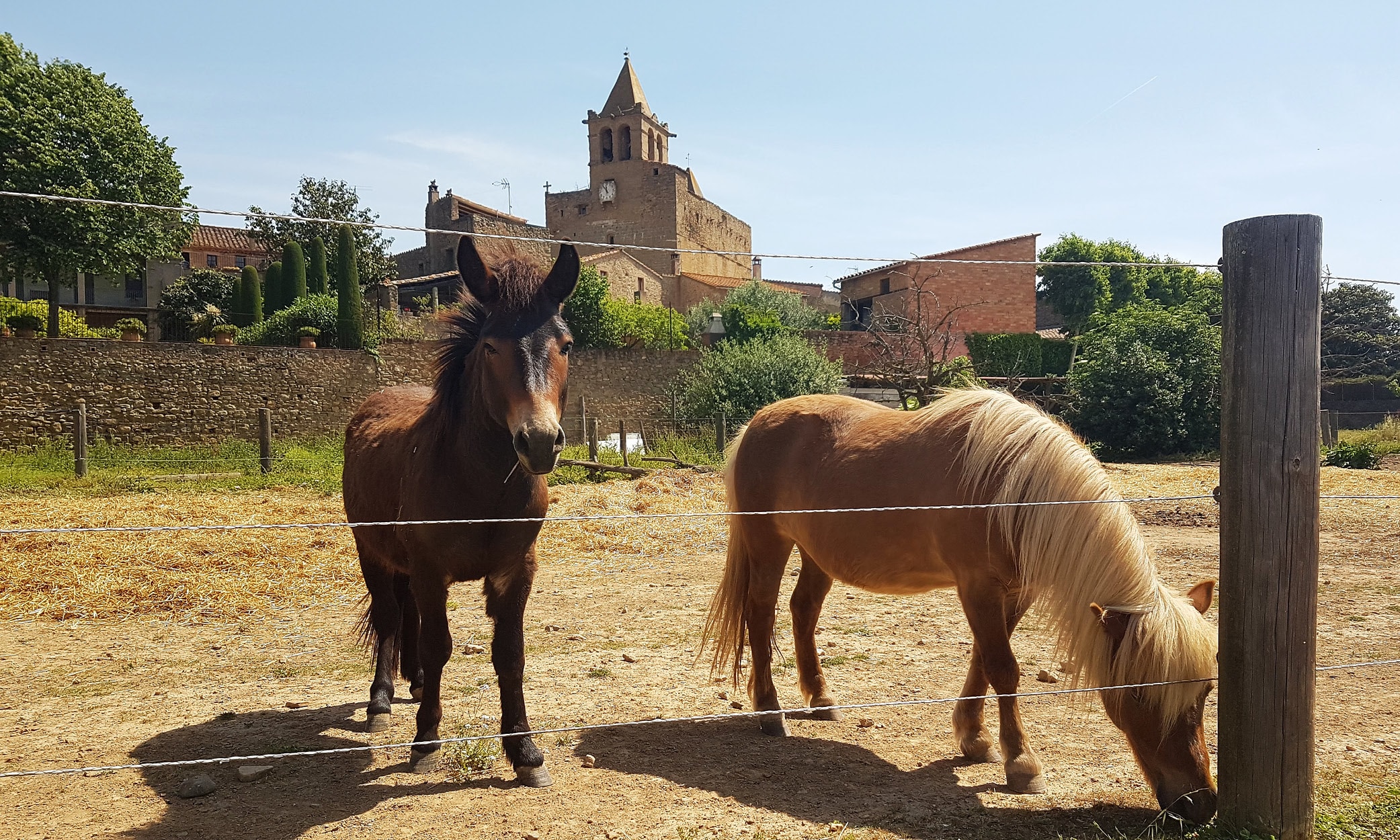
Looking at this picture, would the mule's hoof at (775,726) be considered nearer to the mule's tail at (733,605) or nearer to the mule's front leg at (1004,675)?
the mule's tail at (733,605)

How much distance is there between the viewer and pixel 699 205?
58.8 m

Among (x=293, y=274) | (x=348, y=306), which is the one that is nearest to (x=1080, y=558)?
(x=348, y=306)

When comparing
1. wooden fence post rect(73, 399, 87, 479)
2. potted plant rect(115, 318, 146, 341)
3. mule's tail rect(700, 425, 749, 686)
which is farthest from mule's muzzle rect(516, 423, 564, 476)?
potted plant rect(115, 318, 146, 341)

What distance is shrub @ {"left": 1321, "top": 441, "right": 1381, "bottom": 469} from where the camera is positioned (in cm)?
1648

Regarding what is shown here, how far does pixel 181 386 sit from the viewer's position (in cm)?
2105

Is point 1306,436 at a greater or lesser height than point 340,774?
greater

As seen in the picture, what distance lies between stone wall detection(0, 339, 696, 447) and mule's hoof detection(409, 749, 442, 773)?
51.7 feet

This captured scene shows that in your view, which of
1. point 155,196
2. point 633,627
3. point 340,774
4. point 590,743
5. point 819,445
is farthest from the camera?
point 155,196

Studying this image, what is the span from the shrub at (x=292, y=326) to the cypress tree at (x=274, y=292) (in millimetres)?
7047

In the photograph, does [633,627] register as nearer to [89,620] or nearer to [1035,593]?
[1035,593]

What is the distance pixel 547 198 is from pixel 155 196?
123 feet

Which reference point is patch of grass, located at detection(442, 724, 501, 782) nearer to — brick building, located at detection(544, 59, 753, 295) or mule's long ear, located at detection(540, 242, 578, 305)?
mule's long ear, located at detection(540, 242, 578, 305)

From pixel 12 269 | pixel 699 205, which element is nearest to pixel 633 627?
pixel 12 269

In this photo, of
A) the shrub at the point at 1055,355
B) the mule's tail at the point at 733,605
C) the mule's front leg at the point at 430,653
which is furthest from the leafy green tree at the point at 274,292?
the mule's front leg at the point at 430,653
